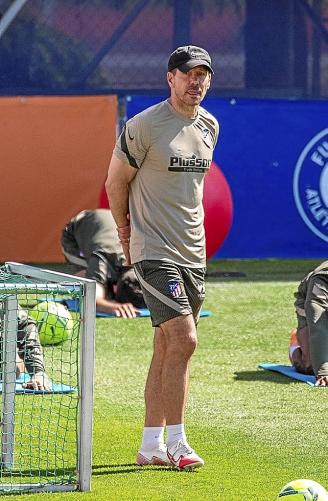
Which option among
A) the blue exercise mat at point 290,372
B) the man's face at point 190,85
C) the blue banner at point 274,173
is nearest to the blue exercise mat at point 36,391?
the blue exercise mat at point 290,372

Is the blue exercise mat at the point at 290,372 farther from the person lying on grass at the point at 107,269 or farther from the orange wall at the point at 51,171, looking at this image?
the orange wall at the point at 51,171

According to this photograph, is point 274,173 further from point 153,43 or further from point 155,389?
point 155,389

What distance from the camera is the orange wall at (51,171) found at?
51.7 feet

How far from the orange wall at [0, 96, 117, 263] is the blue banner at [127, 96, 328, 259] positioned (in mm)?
1378

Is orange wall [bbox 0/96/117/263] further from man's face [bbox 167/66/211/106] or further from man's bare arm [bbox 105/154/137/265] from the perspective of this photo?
man's face [bbox 167/66/211/106]

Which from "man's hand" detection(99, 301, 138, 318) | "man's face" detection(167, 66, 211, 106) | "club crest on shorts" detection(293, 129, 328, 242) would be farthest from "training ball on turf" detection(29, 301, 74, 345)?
"club crest on shorts" detection(293, 129, 328, 242)

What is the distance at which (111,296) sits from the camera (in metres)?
13.1

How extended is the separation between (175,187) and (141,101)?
352 inches

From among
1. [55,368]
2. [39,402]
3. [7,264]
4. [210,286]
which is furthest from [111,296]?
[7,264]

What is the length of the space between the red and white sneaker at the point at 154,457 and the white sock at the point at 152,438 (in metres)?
0.02

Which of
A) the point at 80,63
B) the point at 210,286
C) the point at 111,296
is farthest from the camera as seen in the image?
the point at 80,63

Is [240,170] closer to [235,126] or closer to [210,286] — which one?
[235,126]

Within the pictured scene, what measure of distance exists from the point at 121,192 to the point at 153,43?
10211 millimetres

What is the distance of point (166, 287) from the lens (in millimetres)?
6895
